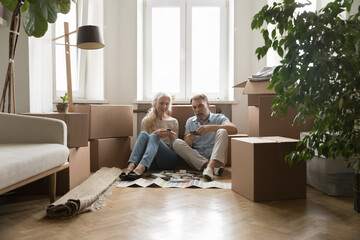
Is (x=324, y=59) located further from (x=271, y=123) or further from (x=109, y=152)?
(x=109, y=152)

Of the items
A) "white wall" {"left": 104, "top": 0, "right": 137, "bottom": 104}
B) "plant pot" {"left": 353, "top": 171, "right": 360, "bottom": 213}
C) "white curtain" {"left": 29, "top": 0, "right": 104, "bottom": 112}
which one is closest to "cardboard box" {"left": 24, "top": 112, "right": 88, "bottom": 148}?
"white curtain" {"left": 29, "top": 0, "right": 104, "bottom": 112}

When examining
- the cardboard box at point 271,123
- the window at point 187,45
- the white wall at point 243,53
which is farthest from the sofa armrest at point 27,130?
the white wall at point 243,53

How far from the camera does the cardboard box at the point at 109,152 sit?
10.7 feet

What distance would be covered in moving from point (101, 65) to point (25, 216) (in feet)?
8.42

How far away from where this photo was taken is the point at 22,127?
82.9 inches

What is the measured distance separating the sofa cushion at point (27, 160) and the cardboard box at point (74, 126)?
393 mm

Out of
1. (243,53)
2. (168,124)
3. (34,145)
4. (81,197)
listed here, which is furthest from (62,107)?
(243,53)

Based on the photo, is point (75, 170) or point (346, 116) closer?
point (346, 116)

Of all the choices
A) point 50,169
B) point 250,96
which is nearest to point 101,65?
point 250,96

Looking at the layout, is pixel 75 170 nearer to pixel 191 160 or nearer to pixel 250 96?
pixel 191 160

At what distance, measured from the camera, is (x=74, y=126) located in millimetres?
2504

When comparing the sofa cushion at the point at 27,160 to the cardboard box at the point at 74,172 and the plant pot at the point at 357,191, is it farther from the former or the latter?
the plant pot at the point at 357,191

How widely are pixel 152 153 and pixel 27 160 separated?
1.48 meters

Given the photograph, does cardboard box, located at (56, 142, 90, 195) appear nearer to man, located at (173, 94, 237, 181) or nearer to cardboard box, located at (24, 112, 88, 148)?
cardboard box, located at (24, 112, 88, 148)
